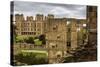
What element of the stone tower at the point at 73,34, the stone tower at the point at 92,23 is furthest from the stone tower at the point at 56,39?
the stone tower at the point at 92,23

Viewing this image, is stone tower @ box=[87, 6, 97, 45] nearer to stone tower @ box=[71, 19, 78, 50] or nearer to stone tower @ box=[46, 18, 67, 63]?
stone tower @ box=[71, 19, 78, 50]

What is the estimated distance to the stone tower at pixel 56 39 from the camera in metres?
2.61

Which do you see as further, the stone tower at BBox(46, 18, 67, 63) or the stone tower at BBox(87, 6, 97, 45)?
the stone tower at BBox(87, 6, 97, 45)

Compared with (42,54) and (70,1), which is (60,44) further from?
(70,1)

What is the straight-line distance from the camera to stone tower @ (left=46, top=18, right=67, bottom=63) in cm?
261

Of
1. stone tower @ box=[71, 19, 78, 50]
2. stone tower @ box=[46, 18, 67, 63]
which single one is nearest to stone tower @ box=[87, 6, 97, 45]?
stone tower @ box=[71, 19, 78, 50]

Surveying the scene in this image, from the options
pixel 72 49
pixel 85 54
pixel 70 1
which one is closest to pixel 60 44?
pixel 72 49

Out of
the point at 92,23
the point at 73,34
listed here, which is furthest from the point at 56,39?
the point at 92,23

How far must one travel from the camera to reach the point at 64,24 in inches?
106

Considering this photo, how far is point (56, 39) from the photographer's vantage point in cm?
264

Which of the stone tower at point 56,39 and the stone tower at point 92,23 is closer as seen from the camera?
the stone tower at point 56,39

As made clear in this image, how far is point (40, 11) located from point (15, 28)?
0.40m

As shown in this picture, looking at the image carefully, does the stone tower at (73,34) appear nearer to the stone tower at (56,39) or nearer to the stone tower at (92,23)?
the stone tower at (56,39)

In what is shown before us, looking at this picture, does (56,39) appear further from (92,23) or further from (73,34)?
(92,23)
